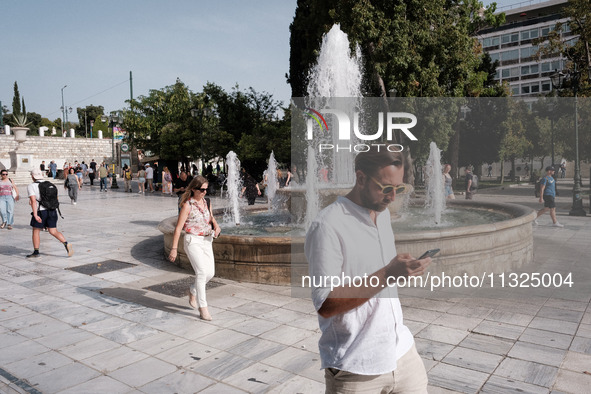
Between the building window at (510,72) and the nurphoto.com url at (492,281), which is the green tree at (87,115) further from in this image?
the nurphoto.com url at (492,281)

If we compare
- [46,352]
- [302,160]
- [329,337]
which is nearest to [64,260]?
[46,352]

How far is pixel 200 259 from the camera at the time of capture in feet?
17.8

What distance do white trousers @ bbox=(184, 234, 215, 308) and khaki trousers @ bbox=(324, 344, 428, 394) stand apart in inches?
141

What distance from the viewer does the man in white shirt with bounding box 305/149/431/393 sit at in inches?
72.7

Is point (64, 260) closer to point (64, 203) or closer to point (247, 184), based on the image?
point (247, 184)

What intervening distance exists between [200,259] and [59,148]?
67.0 metres

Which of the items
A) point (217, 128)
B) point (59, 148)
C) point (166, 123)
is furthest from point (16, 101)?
point (217, 128)

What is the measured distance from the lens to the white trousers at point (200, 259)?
5418 millimetres

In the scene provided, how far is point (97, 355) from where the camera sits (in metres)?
4.57

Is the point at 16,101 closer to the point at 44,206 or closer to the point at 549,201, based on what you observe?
the point at 44,206

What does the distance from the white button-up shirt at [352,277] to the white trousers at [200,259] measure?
11.8ft

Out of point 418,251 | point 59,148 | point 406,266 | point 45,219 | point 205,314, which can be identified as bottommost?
point 205,314

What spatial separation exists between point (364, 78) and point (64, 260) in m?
16.6

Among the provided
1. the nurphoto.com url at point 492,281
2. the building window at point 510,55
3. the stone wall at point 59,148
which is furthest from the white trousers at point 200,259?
the building window at point 510,55
